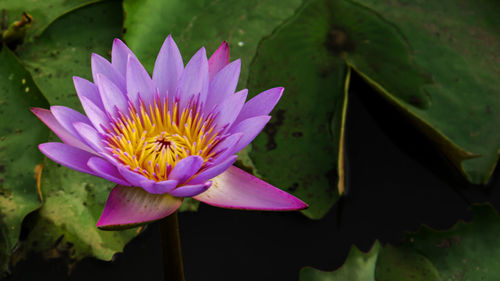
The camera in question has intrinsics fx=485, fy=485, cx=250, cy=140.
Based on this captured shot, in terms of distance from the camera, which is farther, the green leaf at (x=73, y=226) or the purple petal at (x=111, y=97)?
the green leaf at (x=73, y=226)

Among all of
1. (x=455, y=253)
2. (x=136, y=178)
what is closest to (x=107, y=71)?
(x=136, y=178)

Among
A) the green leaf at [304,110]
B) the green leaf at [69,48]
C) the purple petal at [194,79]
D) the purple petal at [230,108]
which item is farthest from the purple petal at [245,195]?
the green leaf at [69,48]

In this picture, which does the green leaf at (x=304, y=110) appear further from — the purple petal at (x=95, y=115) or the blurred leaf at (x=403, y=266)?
the purple petal at (x=95, y=115)

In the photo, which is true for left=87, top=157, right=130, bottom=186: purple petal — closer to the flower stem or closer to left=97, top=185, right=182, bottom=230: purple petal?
left=97, top=185, right=182, bottom=230: purple petal

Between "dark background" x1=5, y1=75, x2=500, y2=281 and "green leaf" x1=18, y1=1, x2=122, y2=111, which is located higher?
"green leaf" x1=18, y1=1, x2=122, y2=111

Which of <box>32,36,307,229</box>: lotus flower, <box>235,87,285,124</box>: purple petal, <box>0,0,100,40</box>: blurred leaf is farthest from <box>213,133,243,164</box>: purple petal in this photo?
<box>0,0,100,40</box>: blurred leaf

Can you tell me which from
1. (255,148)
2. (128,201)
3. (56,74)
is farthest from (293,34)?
(128,201)

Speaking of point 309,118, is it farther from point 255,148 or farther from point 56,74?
point 56,74
